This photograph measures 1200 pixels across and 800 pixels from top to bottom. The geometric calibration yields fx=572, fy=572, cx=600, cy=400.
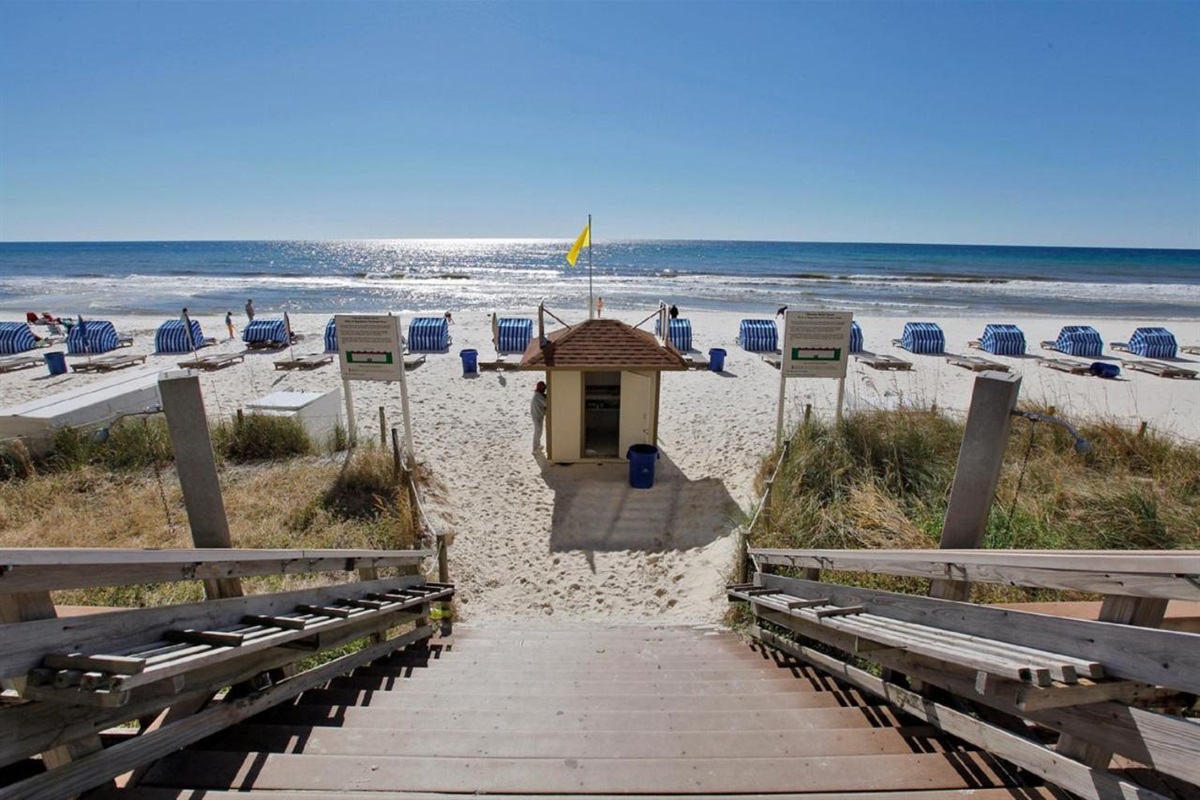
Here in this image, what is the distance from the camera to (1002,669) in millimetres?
1653

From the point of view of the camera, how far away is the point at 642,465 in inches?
376

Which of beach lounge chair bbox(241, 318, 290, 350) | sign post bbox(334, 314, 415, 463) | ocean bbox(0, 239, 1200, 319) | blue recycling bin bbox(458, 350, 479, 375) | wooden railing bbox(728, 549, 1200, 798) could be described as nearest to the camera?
wooden railing bbox(728, 549, 1200, 798)

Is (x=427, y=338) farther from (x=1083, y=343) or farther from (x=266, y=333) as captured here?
(x=1083, y=343)

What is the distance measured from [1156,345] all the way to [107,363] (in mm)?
34238

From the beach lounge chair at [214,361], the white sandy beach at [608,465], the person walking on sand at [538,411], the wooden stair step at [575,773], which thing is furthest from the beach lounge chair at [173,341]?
the wooden stair step at [575,773]

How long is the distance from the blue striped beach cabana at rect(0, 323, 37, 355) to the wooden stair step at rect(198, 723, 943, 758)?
87.2ft

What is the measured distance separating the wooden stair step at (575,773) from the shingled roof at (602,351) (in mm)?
7497

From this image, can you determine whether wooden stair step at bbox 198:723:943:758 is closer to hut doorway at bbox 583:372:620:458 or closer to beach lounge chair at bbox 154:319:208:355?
hut doorway at bbox 583:372:620:458

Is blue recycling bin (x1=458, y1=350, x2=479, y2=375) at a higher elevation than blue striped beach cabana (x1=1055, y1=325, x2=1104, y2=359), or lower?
lower

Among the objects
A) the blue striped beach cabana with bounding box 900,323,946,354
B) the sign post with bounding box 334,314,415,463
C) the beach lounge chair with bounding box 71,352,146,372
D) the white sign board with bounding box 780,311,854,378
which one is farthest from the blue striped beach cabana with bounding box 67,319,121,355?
the blue striped beach cabana with bounding box 900,323,946,354

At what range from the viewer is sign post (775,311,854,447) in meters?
9.88

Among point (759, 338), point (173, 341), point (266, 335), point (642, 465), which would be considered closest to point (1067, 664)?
point (642, 465)

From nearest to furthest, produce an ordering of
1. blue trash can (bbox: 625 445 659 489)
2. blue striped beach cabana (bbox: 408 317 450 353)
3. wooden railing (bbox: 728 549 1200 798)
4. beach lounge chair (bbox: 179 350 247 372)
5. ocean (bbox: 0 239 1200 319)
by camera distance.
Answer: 1. wooden railing (bbox: 728 549 1200 798)
2. blue trash can (bbox: 625 445 659 489)
3. beach lounge chair (bbox: 179 350 247 372)
4. blue striped beach cabana (bbox: 408 317 450 353)
5. ocean (bbox: 0 239 1200 319)

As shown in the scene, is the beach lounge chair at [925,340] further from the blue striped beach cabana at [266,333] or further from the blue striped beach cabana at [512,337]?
the blue striped beach cabana at [266,333]
